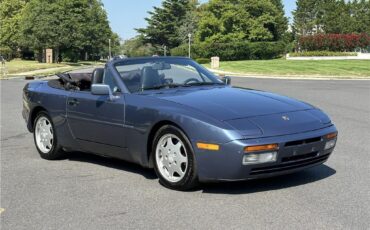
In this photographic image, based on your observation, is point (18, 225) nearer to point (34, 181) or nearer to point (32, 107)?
point (34, 181)

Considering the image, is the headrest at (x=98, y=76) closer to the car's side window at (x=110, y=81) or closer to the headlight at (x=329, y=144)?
the car's side window at (x=110, y=81)

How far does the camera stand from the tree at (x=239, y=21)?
228 ft

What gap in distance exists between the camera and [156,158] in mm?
5598

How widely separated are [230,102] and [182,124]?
2.02 feet

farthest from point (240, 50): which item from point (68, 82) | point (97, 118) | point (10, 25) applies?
point (97, 118)

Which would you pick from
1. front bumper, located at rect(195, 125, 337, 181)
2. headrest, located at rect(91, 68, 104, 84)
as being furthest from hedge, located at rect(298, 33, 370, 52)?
front bumper, located at rect(195, 125, 337, 181)

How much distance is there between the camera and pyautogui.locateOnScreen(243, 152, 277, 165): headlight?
16.1 feet

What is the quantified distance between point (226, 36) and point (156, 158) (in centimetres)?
6475

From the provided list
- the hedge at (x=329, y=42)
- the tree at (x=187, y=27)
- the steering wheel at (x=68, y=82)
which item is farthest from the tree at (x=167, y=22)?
the steering wheel at (x=68, y=82)

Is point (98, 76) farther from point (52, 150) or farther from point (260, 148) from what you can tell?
point (260, 148)

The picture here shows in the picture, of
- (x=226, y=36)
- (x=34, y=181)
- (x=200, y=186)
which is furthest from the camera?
(x=226, y=36)

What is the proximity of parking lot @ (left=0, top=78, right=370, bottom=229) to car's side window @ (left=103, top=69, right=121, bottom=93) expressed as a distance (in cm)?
100

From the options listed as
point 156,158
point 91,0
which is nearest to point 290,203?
point 156,158

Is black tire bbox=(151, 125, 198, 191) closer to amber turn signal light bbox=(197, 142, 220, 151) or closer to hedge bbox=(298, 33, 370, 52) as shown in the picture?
amber turn signal light bbox=(197, 142, 220, 151)
